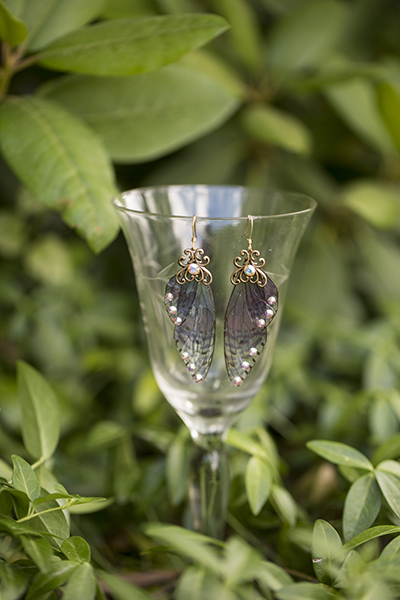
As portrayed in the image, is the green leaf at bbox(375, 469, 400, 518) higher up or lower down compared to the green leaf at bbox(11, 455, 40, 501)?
lower down

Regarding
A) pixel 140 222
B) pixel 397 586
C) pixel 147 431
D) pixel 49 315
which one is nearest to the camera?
pixel 397 586

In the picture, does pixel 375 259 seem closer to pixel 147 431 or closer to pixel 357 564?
pixel 147 431

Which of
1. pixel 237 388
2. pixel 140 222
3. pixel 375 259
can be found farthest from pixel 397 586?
pixel 375 259

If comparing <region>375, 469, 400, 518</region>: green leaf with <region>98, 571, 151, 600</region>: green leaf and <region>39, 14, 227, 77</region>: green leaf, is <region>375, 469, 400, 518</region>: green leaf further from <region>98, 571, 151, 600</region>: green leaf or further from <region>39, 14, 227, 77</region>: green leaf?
<region>39, 14, 227, 77</region>: green leaf

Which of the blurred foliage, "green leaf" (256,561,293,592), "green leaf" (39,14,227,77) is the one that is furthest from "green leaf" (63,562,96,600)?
"green leaf" (39,14,227,77)

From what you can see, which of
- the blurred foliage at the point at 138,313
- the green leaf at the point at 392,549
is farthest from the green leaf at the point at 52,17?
the green leaf at the point at 392,549

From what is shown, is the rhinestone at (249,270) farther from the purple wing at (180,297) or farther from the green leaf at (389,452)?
the green leaf at (389,452)
